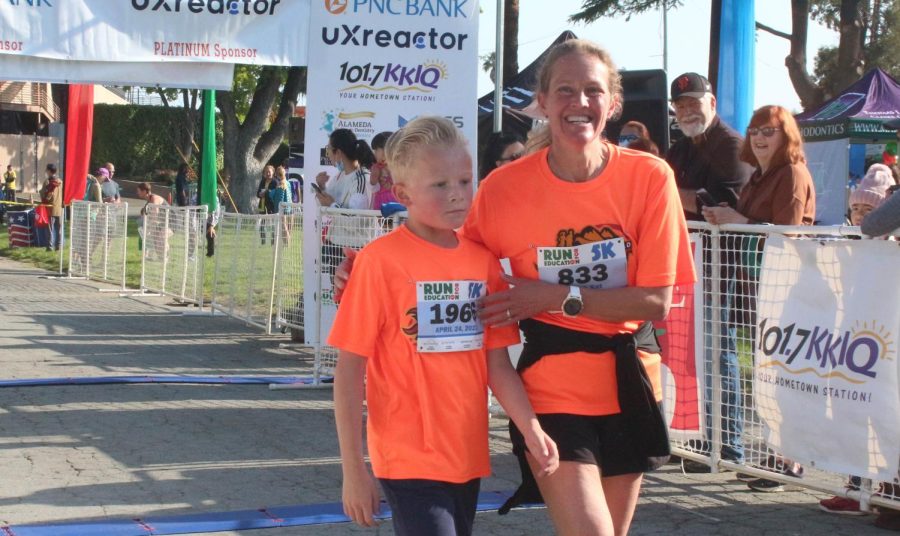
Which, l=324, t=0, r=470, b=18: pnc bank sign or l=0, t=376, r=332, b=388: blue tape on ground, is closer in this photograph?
l=324, t=0, r=470, b=18: pnc bank sign

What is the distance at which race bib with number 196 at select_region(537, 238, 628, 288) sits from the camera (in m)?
3.29

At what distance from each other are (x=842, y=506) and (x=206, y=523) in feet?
10.5

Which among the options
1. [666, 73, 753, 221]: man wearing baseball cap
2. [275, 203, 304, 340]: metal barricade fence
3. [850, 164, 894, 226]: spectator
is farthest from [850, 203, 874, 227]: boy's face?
[275, 203, 304, 340]: metal barricade fence

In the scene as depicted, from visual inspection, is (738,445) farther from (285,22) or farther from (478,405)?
(285,22)

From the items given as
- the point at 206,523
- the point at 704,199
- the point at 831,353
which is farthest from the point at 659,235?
the point at 704,199

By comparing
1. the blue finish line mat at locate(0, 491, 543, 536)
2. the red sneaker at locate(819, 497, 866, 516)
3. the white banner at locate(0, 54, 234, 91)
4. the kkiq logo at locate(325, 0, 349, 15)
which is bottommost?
the blue finish line mat at locate(0, 491, 543, 536)

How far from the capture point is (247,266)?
13.0 meters

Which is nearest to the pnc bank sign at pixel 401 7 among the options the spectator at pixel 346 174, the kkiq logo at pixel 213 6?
the spectator at pixel 346 174

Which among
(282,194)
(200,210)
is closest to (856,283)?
(200,210)

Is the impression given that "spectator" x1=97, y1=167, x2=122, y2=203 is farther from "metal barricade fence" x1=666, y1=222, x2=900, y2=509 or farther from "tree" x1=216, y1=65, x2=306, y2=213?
"metal barricade fence" x1=666, y1=222, x2=900, y2=509

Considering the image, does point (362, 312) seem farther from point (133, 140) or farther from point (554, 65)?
point (133, 140)

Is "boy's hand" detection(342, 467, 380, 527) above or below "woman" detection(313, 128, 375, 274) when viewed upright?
below

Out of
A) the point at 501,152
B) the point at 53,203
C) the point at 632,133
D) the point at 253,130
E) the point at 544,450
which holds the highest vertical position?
the point at 253,130

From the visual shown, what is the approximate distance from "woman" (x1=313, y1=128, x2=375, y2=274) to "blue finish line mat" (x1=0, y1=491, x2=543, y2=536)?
131 inches
